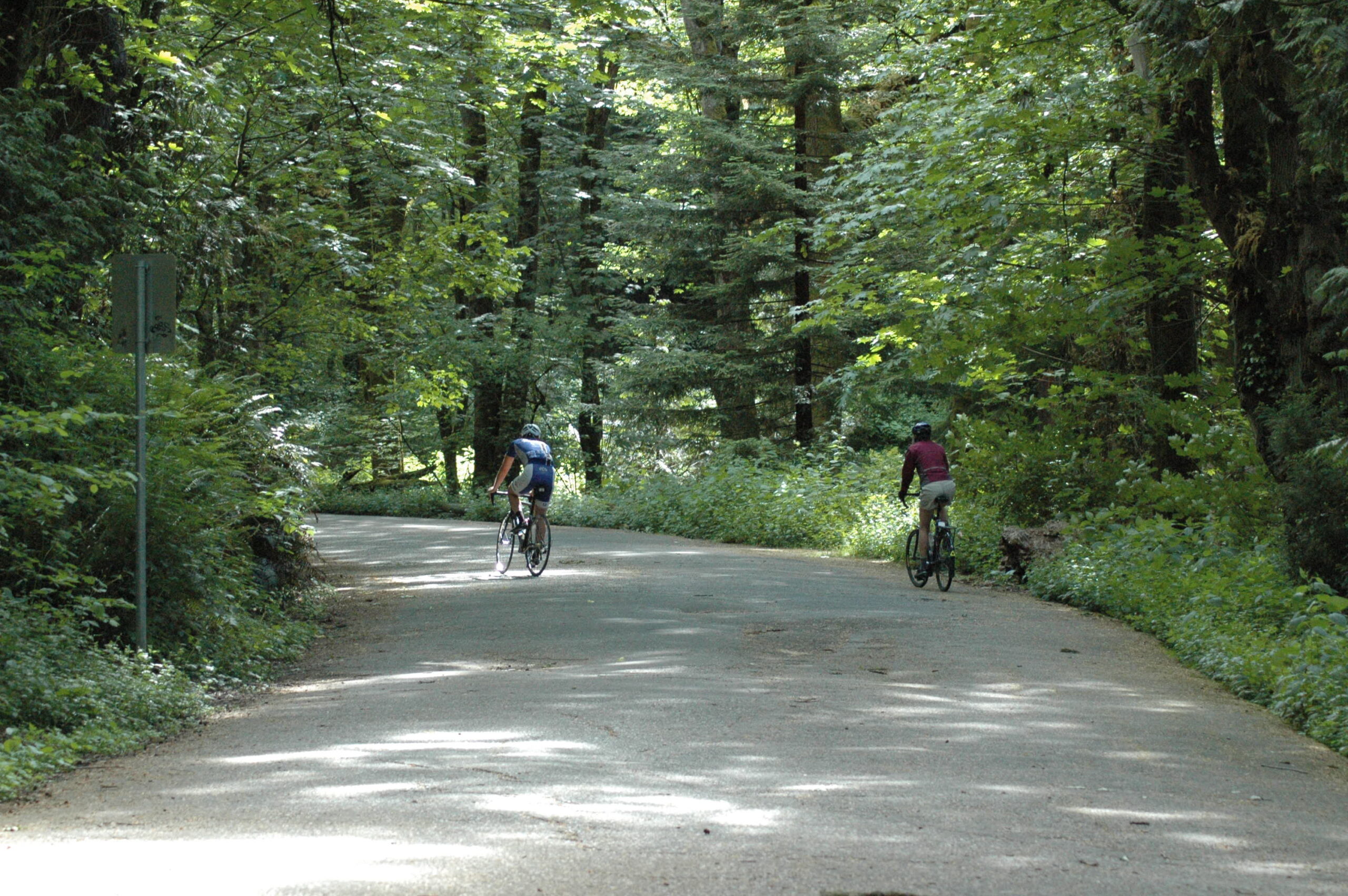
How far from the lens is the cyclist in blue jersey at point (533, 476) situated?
18422mm

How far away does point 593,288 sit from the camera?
4262cm

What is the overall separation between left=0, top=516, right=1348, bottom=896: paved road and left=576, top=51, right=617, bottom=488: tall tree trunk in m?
27.7

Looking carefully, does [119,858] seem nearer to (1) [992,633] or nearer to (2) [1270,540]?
(1) [992,633]

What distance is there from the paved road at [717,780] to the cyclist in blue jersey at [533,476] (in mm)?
5496

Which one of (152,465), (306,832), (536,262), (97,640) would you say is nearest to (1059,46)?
(152,465)

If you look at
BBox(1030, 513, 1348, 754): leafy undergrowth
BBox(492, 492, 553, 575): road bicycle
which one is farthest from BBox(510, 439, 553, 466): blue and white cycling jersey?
BBox(1030, 513, 1348, 754): leafy undergrowth

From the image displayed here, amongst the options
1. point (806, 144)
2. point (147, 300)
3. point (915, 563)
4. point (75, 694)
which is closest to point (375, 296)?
point (915, 563)

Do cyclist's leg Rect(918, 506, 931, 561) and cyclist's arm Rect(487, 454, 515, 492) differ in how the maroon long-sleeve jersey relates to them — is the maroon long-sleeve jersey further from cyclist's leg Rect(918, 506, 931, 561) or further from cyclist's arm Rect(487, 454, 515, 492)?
cyclist's arm Rect(487, 454, 515, 492)

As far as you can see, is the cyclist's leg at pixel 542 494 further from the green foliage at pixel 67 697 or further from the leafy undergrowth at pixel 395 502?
the leafy undergrowth at pixel 395 502

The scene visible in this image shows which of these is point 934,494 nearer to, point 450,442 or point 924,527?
point 924,527

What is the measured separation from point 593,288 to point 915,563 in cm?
2663

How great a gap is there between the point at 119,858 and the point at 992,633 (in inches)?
358

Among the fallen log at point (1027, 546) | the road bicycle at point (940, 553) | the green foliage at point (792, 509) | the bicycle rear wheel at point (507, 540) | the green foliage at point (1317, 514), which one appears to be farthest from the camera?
the green foliage at point (792, 509)

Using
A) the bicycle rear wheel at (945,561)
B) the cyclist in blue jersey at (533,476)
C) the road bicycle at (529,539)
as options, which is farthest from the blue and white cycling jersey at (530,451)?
the bicycle rear wheel at (945,561)
